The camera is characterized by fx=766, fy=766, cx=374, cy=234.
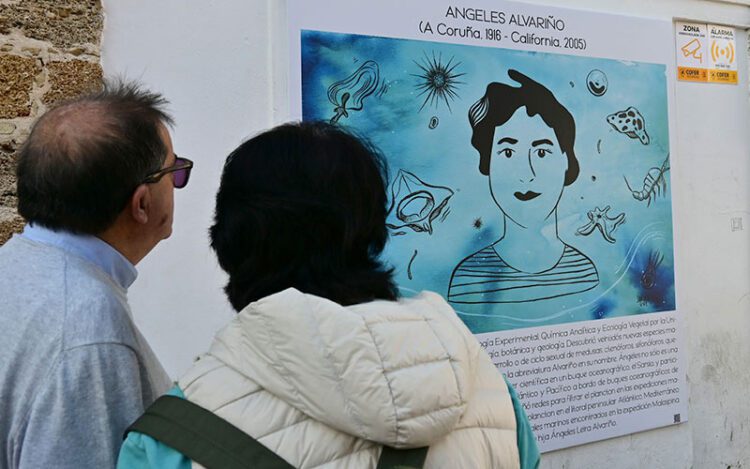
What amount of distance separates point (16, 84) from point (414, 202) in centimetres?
167

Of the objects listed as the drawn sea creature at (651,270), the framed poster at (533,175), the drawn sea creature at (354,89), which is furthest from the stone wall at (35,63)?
the drawn sea creature at (651,270)

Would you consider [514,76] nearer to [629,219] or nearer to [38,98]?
[629,219]

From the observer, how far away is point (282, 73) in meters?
3.19

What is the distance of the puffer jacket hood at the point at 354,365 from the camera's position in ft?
3.85

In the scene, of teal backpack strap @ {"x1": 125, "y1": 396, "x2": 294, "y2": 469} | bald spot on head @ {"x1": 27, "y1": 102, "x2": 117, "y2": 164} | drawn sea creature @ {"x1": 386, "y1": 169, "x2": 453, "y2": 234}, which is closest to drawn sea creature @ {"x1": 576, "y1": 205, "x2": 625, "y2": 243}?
drawn sea creature @ {"x1": 386, "y1": 169, "x2": 453, "y2": 234}

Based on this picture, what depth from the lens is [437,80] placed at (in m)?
3.51

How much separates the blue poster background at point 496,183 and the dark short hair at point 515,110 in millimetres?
35

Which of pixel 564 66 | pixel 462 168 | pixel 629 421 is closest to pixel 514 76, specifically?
pixel 564 66

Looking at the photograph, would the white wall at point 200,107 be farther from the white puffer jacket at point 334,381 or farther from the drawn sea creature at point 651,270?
the white puffer jacket at point 334,381

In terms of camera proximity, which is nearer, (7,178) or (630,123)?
(7,178)

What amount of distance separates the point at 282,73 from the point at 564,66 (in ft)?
5.01

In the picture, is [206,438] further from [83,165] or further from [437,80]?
[437,80]

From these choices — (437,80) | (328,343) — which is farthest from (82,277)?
(437,80)

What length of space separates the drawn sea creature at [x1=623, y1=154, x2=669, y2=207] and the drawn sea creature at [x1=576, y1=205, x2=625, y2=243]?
167 millimetres
